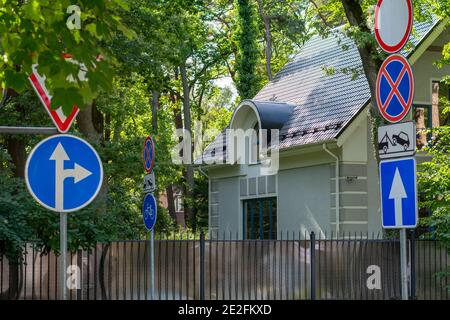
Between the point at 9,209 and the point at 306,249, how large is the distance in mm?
8445

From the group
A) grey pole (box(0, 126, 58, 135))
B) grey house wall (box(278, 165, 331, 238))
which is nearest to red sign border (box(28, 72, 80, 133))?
grey pole (box(0, 126, 58, 135))

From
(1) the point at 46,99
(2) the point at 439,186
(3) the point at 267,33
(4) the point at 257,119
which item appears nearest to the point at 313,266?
(2) the point at 439,186

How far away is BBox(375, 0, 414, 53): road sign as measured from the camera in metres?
9.75

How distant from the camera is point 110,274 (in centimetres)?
1909

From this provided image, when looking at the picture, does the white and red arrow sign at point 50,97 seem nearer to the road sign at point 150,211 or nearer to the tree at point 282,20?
the road sign at point 150,211

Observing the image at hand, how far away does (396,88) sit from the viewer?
31.7 feet

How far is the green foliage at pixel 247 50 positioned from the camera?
4141 centimetres

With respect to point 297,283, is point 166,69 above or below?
above

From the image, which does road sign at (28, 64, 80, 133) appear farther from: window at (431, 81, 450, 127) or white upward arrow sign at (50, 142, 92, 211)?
window at (431, 81, 450, 127)

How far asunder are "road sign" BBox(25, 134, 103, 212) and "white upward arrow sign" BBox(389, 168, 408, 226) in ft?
9.90

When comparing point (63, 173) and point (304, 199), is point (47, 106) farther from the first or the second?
point (304, 199)
